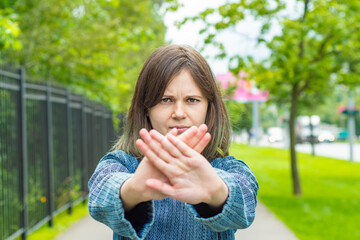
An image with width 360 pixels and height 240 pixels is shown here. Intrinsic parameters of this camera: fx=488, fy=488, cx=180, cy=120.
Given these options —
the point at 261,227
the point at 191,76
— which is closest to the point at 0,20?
the point at 191,76

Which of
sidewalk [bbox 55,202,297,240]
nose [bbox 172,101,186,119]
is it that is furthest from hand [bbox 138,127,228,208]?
sidewalk [bbox 55,202,297,240]

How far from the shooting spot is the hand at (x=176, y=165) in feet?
4.20

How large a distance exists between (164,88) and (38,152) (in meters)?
5.84

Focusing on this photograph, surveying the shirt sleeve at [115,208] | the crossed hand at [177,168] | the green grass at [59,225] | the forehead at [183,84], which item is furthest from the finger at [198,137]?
the green grass at [59,225]

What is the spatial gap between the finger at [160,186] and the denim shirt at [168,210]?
202mm

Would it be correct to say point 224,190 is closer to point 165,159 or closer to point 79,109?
point 165,159

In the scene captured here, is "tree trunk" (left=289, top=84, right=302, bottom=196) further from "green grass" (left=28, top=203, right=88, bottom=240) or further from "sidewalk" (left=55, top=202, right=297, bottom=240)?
"green grass" (left=28, top=203, right=88, bottom=240)

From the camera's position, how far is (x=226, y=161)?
180 cm

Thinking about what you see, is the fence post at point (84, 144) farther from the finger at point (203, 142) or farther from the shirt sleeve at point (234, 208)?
the finger at point (203, 142)

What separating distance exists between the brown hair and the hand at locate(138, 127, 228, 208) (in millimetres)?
503

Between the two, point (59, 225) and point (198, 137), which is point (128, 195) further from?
point (59, 225)

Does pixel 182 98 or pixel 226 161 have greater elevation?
pixel 182 98

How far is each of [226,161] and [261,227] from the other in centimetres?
554

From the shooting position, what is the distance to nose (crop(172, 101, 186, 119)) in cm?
169
